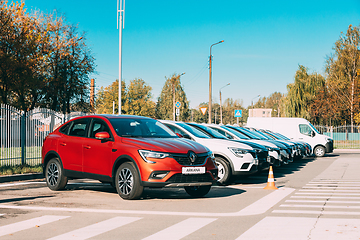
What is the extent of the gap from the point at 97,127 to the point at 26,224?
135 inches

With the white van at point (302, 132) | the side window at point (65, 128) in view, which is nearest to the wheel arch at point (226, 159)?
the side window at point (65, 128)

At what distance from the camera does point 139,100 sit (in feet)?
270

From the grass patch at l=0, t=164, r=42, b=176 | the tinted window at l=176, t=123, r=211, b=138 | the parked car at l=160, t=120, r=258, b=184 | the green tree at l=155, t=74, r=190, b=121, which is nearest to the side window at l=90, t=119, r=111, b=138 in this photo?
the parked car at l=160, t=120, r=258, b=184

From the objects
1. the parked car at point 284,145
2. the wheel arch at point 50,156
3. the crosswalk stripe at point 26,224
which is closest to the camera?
the crosswalk stripe at point 26,224

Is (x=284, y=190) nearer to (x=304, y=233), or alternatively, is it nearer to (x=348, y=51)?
(x=304, y=233)

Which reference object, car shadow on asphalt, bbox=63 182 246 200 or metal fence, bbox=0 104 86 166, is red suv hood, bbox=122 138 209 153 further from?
metal fence, bbox=0 104 86 166

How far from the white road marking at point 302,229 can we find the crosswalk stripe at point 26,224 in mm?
2983

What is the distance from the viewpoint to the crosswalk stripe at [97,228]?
542cm

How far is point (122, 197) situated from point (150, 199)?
1.97ft

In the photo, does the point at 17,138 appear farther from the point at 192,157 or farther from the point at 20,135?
the point at 192,157

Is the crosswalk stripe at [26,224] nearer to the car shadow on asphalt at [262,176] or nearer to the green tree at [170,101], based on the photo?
the car shadow on asphalt at [262,176]

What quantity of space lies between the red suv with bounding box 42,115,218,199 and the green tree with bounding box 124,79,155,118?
6927cm

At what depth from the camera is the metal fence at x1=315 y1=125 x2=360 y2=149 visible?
36250 mm

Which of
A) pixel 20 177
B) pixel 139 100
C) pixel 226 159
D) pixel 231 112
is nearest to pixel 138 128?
pixel 226 159
